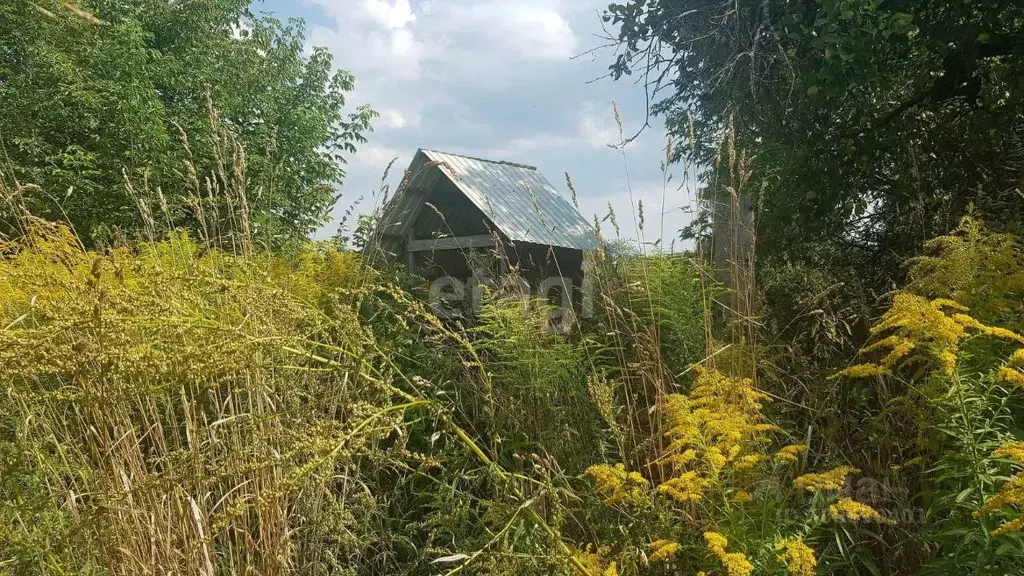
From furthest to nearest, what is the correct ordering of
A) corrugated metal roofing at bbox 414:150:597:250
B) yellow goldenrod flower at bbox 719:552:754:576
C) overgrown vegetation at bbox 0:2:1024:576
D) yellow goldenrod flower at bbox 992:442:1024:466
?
corrugated metal roofing at bbox 414:150:597:250
overgrown vegetation at bbox 0:2:1024:576
yellow goldenrod flower at bbox 719:552:754:576
yellow goldenrod flower at bbox 992:442:1024:466

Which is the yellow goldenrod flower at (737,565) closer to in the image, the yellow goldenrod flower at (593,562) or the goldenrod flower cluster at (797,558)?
the goldenrod flower cluster at (797,558)

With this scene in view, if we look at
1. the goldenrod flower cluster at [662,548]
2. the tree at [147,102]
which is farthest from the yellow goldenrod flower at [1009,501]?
the tree at [147,102]

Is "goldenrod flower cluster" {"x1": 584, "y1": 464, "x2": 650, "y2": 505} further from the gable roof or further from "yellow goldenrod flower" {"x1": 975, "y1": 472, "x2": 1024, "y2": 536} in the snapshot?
the gable roof

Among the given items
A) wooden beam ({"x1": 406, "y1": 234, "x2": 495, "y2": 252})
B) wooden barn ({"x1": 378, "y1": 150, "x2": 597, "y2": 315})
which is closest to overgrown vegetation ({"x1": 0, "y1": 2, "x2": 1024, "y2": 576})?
wooden beam ({"x1": 406, "y1": 234, "x2": 495, "y2": 252})

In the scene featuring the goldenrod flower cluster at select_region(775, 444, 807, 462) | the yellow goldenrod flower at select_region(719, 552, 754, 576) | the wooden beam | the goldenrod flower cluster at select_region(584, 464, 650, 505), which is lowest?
the yellow goldenrod flower at select_region(719, 552, 754, 576)

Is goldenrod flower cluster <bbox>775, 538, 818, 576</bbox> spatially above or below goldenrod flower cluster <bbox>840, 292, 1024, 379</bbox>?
below

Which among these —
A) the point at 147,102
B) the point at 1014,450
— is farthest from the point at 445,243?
the point at 147,102

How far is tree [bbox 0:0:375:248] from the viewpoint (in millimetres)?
10664

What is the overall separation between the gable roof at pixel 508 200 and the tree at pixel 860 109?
73.7 inches

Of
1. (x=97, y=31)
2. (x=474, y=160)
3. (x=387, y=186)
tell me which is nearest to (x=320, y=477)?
(x=387, y=186)

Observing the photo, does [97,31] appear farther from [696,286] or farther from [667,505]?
[667,505]

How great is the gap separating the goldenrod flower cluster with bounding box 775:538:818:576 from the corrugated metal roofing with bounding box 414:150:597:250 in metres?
4.33

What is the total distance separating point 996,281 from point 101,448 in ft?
10.9

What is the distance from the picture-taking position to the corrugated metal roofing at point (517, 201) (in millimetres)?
6496
